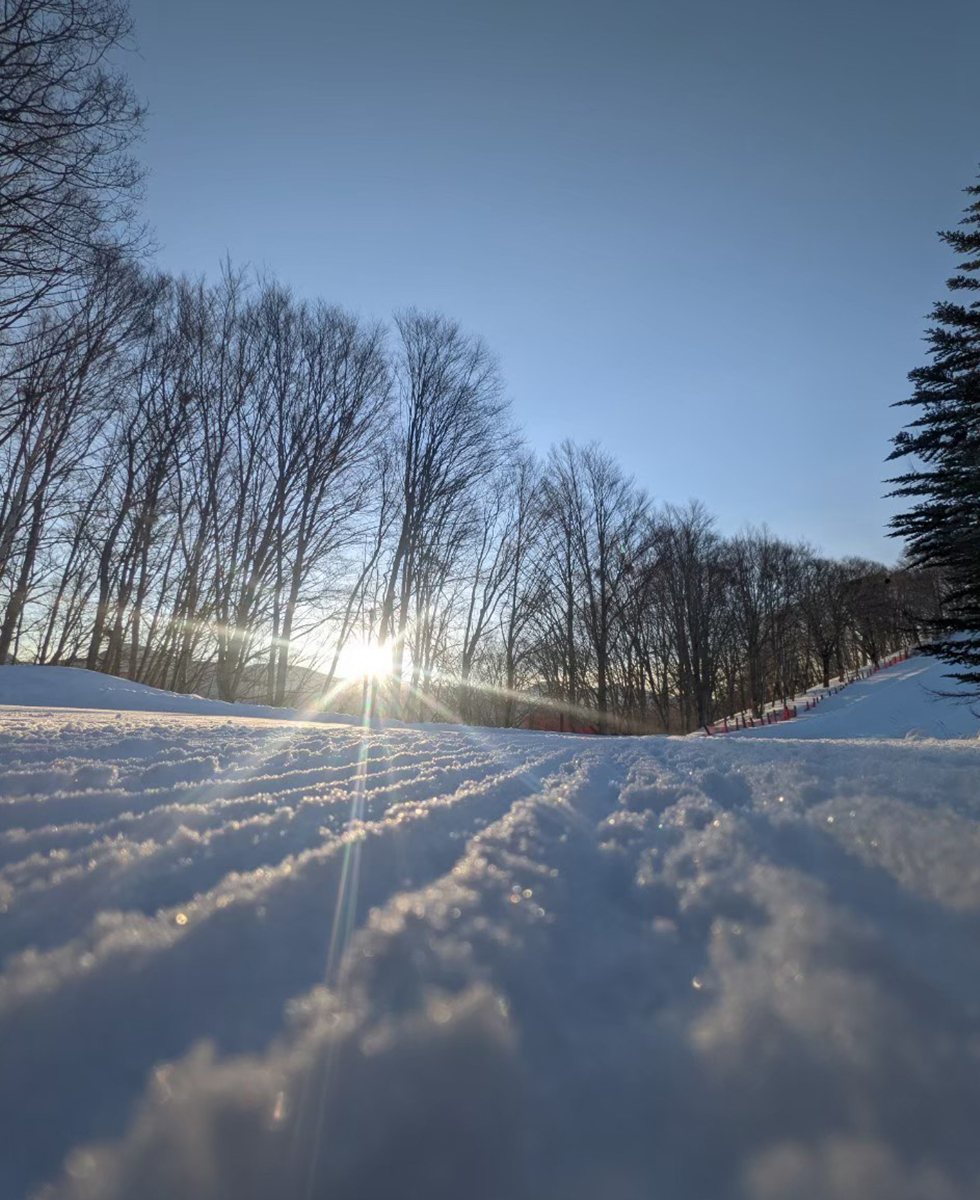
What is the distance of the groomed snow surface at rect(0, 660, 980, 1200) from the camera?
0.43m

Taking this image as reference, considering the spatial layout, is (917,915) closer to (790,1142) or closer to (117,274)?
(790,1142)

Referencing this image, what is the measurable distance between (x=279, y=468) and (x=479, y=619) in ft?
31.5

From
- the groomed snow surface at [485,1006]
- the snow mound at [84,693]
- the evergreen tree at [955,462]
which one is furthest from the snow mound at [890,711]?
the groomed snow surface at [485,1006]

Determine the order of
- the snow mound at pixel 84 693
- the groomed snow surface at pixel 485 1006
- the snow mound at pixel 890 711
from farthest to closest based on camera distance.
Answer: the snow mound at pixel 890 711, the snow mound at pixel 84 693, the groomed snow surface at pixel 485 1006

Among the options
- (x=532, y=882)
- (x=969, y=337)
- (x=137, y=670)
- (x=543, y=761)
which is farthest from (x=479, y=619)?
(x=532, y=882)

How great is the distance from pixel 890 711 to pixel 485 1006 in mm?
27896

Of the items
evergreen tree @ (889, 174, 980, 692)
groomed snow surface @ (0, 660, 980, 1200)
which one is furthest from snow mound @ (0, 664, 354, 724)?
evergreen tree @ (889, 174, 980, 692)

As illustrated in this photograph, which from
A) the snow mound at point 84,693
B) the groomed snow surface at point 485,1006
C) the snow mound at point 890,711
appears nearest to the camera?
the groomed snow surface at point 485,1006

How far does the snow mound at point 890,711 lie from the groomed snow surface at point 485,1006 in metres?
18.8

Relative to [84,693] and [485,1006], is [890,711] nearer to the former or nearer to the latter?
[84,693]

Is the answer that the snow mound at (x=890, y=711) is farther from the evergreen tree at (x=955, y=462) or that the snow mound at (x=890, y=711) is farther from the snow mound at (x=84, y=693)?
the snow mound at (x=84, y=693)

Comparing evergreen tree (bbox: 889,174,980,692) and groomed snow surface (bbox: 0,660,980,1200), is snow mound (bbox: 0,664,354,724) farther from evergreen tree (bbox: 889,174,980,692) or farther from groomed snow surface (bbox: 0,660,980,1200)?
evergreen tree (bbox: 889,174,980,692)

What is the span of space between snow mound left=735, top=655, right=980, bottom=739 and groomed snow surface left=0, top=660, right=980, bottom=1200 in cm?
1884

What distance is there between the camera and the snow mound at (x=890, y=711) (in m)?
19.2
